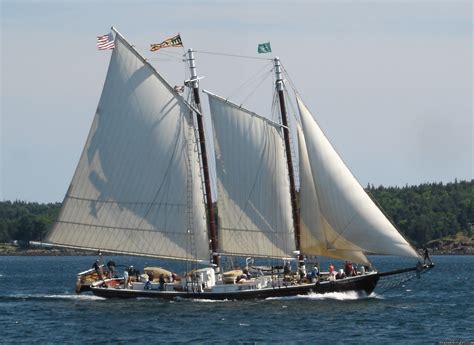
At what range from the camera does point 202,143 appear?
93438 mm

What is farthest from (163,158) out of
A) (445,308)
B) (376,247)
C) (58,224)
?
(445,308)

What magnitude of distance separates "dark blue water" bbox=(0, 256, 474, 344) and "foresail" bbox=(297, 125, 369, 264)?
3027 millimetres

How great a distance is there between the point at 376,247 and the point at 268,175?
9253 millimetres

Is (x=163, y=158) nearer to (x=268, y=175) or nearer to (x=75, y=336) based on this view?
(x=268, y=175)

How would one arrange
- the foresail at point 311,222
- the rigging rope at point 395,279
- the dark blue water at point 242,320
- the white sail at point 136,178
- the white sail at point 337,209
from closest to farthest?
the dark blue water at point 242,320 < the white sail at point 337,209 < the foresail at point 311,222 < the white sail at point 136,178 < the rigging rope at point 395,279

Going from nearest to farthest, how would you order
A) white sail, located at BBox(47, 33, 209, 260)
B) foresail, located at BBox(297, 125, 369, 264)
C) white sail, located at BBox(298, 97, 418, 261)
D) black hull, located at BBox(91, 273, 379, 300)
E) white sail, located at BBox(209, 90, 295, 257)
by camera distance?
white sail, located at BBox(298, 97, 418, 261) < black hull, located at BBox(91, 273, 379, 300) < foresail, located at BBox(297, 125, 369, 264) < white sail, located at BBox(209, 90, 295, 257) < white sail, located at BBox(47, 33, 209, 260)

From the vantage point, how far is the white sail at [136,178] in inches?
3629

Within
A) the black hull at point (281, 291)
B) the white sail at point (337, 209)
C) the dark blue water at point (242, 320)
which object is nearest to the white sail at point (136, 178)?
the black hull at point (281, 291)

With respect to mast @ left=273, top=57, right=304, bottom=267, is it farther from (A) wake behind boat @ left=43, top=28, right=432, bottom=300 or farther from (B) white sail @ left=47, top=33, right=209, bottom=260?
(B) white sail @ left=47, top=33, right=209, bottom=260

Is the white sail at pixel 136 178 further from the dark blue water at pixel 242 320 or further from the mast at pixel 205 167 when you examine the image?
the dark blue water at pixel 242 320

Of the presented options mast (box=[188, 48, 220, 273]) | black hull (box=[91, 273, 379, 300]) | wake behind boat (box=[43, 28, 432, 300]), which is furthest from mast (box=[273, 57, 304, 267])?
mast (box=[188, 48, 220, 273])

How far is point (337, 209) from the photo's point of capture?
89.6 meters

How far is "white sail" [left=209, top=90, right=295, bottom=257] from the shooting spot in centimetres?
9150

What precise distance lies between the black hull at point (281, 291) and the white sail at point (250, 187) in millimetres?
2942
